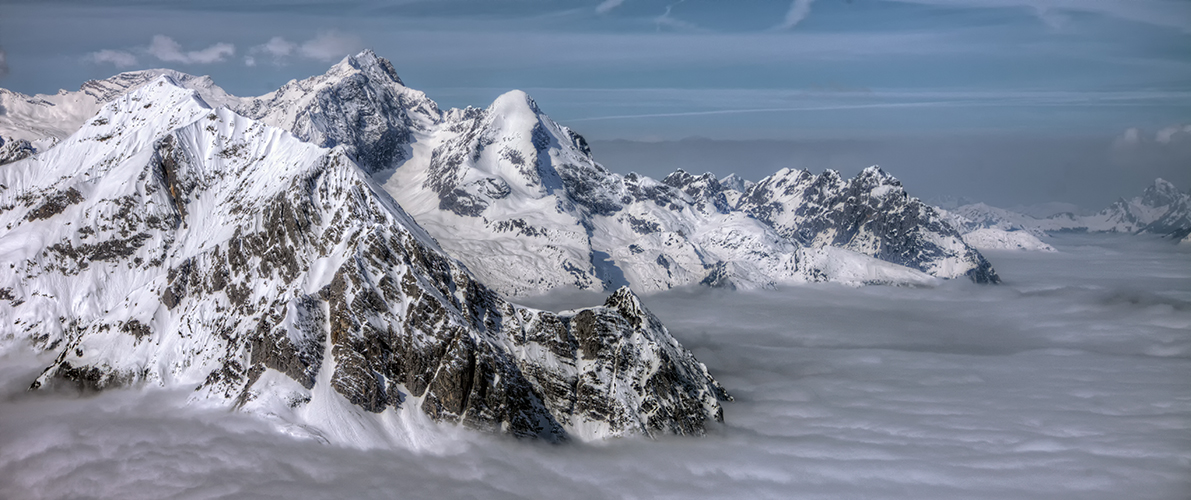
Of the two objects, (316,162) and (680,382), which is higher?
(316,162)

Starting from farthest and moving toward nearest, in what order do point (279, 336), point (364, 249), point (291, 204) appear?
point (291, 204) → point (364, 249) → point (279, 336)

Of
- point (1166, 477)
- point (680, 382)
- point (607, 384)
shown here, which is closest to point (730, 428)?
point (680, 382)

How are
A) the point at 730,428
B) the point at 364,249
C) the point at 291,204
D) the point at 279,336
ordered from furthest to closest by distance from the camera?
1. the point at 730,428
2. the point at 291,204
3. the point at 364,249
4. the point at 279,336

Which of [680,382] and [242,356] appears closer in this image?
[242,356]

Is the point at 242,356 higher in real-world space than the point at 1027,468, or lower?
higher

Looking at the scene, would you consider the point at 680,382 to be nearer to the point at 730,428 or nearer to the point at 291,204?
the point at 730,428

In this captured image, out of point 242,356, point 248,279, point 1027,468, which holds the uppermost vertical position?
point 248,279

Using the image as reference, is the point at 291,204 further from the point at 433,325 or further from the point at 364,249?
the point at 433,325

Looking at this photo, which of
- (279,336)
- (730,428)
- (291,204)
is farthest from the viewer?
(730,428)

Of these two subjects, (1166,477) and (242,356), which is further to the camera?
(1166,477)

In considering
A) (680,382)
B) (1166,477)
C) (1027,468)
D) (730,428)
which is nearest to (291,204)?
(680,382)
